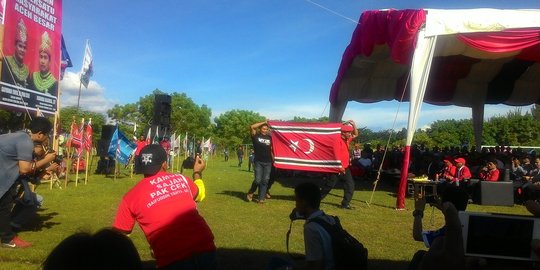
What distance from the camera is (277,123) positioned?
1193 cm

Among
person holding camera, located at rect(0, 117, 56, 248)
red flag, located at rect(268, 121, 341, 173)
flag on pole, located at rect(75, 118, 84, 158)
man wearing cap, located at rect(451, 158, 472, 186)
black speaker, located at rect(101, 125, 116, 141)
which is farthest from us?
black speaker, located at rect(101, 125, 116, 141)

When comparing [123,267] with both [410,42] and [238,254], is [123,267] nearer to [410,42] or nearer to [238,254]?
[238,254]

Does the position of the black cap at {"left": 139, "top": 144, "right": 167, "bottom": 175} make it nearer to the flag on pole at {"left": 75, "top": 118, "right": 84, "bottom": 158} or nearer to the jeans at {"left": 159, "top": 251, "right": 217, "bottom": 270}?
the jeans at {"left": 159, "top": 251, "right": 217, "bottom": 270}

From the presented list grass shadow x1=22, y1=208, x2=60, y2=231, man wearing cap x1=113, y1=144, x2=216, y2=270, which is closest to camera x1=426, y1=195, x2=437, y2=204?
man wearing cap x1=113, y1=144, x2=216, y2=270

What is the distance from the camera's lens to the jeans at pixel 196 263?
9.73 ft

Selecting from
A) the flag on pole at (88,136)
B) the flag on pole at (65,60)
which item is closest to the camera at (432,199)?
the flag on pole at (88,136)

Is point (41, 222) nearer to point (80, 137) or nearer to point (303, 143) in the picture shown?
point (303, 143)

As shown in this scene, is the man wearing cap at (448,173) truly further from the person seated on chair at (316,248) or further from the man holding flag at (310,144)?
the person seated on chair at (316,248)

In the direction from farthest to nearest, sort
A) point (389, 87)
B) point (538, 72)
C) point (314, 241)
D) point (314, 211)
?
point (389, 87), point (538, 72), point (314, 211), point (314, 241)

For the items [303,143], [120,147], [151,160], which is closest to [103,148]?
[120,147]

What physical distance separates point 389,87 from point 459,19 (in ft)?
34.3

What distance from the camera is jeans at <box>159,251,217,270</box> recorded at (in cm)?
A: 296

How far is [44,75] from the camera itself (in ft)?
37.3

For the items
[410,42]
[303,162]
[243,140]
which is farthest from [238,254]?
[243,140]
